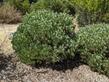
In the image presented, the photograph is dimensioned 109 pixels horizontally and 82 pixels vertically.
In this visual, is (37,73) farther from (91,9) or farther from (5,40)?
(91,9)

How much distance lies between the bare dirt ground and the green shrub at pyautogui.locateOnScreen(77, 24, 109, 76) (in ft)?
0.68

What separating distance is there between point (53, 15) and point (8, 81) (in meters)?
1.80

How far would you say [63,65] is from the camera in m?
8.52

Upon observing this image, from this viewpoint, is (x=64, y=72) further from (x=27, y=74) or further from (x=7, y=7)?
(x=7, y=7)

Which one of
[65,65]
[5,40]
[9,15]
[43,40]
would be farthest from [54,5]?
[43,40]

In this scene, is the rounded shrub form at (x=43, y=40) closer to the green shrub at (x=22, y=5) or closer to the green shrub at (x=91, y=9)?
the green shrub at (x=91, y=9)

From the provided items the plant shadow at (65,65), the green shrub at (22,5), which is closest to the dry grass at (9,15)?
the green shrub at (22,5)

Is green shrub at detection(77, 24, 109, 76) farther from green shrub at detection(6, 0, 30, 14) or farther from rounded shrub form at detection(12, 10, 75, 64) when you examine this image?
green shrub at detection(6, 0, 30, 14)

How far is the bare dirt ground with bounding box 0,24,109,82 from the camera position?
789 cm

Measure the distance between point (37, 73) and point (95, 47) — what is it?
1.39m

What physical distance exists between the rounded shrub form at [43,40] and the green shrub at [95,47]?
1.08ft

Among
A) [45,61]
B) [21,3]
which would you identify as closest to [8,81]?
[45,61]

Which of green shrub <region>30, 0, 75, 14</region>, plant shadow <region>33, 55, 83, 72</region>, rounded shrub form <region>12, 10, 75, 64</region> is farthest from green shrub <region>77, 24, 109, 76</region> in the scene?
green shrub <region>30, 0, 75, 14</region>

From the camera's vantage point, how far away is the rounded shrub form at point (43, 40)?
7965 millimetres
